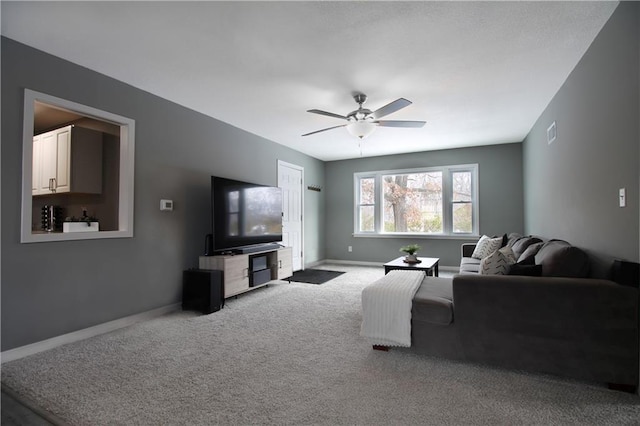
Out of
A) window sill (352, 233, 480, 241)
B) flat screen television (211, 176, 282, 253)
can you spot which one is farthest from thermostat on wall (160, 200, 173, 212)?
window sill (352, 233, 480, 241)

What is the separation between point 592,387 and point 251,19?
3.29m

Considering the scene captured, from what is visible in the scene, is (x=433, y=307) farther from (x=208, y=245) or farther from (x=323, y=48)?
(x=208, y=245)

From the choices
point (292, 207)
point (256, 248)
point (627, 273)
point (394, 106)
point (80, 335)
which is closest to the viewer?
point (627, 273)

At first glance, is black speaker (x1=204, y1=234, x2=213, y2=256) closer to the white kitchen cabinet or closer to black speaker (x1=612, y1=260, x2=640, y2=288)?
the white kitchen cabinet

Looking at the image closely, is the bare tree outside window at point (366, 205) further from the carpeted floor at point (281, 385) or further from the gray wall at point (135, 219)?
the carpeted floor at point (281, 385)

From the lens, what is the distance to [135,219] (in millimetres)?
3312

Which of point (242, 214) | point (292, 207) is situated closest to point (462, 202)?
point (292, 207)

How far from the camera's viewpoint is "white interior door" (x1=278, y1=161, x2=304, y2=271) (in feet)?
19.4

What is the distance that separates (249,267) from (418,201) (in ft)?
13.1

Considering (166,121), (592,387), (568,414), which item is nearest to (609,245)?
(592,387)

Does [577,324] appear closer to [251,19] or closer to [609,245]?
[609,245]

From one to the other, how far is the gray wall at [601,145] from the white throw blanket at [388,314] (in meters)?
1.45

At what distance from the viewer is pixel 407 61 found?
277cm

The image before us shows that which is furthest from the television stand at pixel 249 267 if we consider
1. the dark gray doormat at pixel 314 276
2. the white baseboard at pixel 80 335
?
the white baseboard at pixel 80 335
